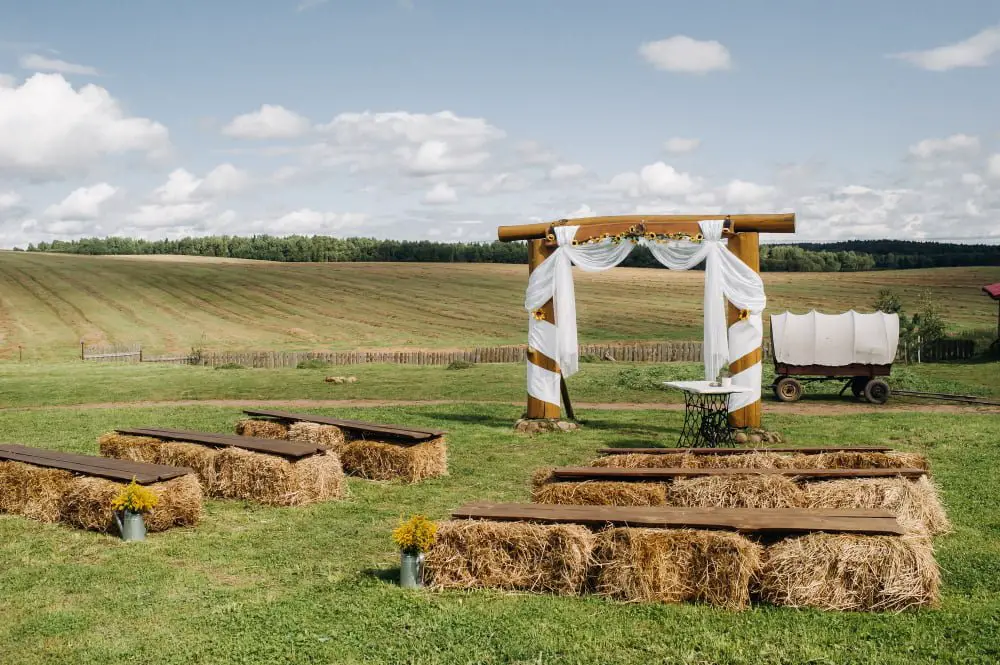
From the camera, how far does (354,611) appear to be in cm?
707

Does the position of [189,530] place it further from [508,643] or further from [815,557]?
[815,557]

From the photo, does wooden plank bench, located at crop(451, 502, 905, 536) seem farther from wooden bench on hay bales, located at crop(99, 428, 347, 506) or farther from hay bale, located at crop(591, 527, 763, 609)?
wooden bench on hay bales, located at crop(99, 428, 347, 506)

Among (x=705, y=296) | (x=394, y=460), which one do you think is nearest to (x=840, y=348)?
(x=705, y=296)

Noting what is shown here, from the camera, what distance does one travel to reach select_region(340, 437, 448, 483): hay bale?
Answer: 42.4ft

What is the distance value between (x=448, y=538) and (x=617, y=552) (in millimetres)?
1520

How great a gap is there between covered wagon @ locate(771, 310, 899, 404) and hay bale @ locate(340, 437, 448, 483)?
13.5 metres

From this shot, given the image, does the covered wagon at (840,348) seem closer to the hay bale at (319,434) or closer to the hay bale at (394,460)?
the hay bale at (394,460)

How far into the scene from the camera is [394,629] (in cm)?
664

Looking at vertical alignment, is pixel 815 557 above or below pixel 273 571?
above

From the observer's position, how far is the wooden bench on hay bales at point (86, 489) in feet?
33.2

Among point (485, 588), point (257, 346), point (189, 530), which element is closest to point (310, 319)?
point (257, 346)

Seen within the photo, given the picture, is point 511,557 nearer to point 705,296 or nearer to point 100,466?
point 100,466

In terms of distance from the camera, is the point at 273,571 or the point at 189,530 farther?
the point at 189,530

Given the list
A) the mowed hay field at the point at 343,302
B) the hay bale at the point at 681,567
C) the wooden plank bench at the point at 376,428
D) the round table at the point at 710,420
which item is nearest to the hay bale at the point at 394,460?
the wooden plank bench at the point at 376,428
